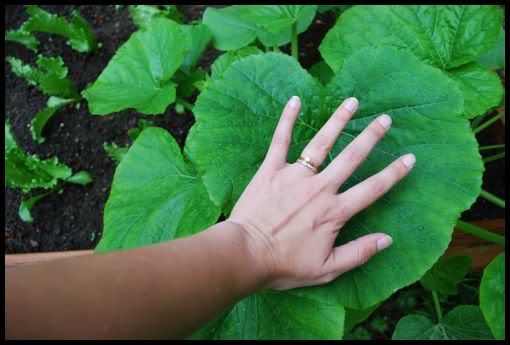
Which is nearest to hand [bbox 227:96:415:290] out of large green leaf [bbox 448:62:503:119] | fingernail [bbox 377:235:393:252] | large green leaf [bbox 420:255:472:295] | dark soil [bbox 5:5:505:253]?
fingernail [bbox 377:235:393:252]

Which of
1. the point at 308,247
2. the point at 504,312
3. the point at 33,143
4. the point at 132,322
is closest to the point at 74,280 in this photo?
the point at 132,322

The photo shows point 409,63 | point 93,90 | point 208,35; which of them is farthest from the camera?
point 208,35

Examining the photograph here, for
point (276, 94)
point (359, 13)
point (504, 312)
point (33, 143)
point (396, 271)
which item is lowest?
point (33, 143)

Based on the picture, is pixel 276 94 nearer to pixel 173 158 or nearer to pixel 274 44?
pixel 173 158

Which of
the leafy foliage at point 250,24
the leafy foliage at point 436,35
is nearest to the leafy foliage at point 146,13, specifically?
the leafy foliage at point 250,24

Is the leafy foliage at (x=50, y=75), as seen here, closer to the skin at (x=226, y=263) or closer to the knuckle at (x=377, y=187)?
the skin at (x=226, y=263)

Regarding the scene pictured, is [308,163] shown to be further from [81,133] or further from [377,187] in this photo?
[81,133]

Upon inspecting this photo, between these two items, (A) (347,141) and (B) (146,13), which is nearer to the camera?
(A) (347,141)

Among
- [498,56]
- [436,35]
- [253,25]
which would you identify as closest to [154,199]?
[253,25]
